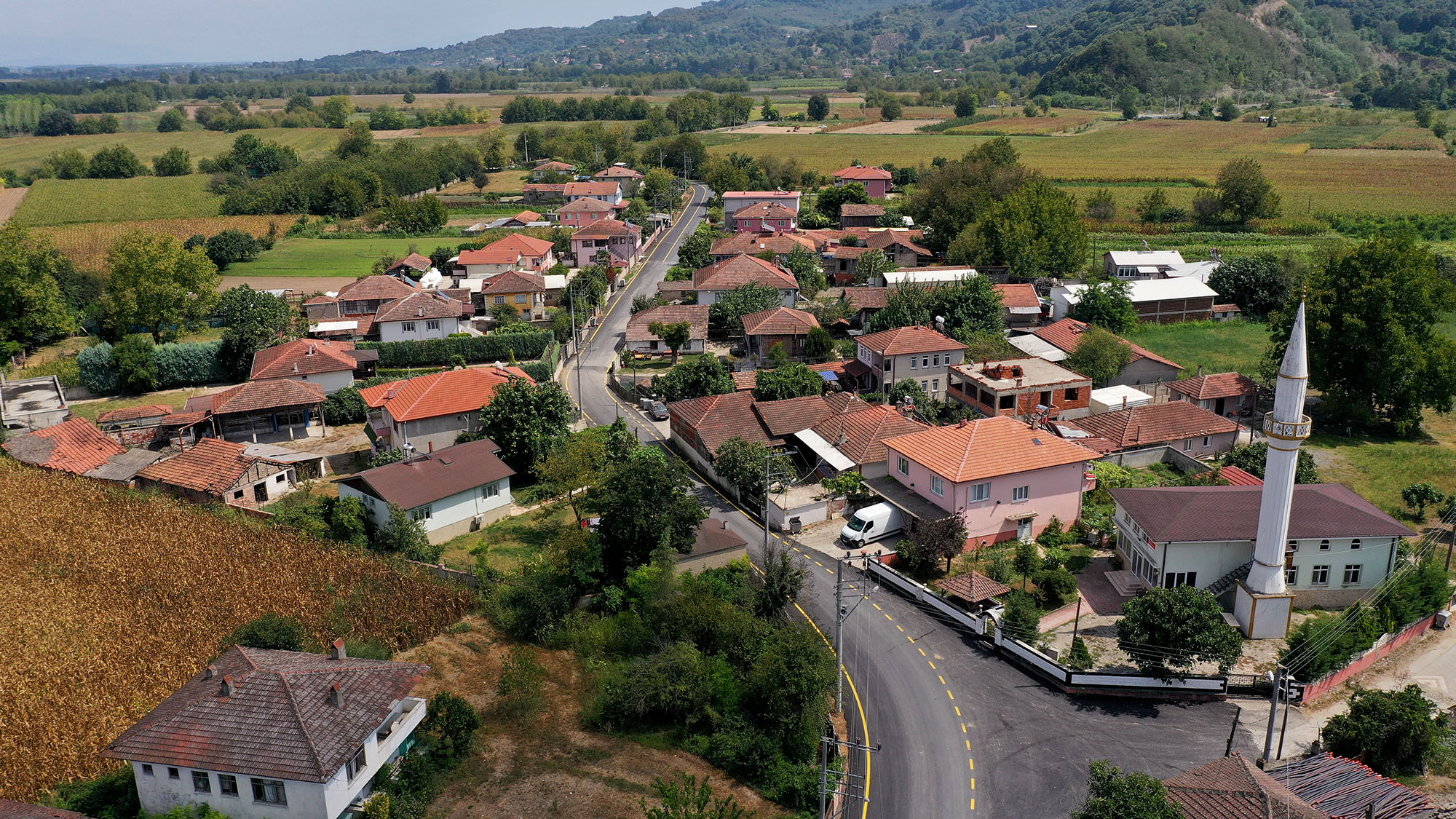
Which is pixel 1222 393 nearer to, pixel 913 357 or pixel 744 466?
pixel 913 357

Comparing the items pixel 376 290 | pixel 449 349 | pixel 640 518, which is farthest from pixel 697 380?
pixel 376 290

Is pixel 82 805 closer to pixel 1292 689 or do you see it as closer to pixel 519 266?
pixel 1292 689

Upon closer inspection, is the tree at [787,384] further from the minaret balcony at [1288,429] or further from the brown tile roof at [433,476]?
the minaret balcony at [1288,429]

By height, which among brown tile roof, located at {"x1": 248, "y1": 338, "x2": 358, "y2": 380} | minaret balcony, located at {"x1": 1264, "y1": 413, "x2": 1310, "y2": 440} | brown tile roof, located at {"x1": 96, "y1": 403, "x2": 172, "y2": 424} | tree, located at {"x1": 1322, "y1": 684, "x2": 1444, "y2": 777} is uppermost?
minaret balcony, located at {"x1": 1264, "y1": 413, "x2": 1310, "y2": 440}

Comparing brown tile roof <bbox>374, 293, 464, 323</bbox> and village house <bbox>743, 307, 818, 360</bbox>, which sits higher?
brown tile roof <bbox>374, 293, 464, 323</bbox>

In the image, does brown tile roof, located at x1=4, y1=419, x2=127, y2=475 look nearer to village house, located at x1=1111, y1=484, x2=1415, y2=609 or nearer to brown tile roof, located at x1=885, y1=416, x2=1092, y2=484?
brown tile roof, located at x1=885, y1=416, x2=1092, y2=484

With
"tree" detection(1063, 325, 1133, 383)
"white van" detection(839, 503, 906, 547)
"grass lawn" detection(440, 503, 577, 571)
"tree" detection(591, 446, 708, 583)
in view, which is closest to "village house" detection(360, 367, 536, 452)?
"grass lawn" detection(440, 503, 577, 571)

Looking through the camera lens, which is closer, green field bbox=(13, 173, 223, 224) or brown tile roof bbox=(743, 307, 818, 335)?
brown tile roof bbox=(743, 307, 818, 335)
